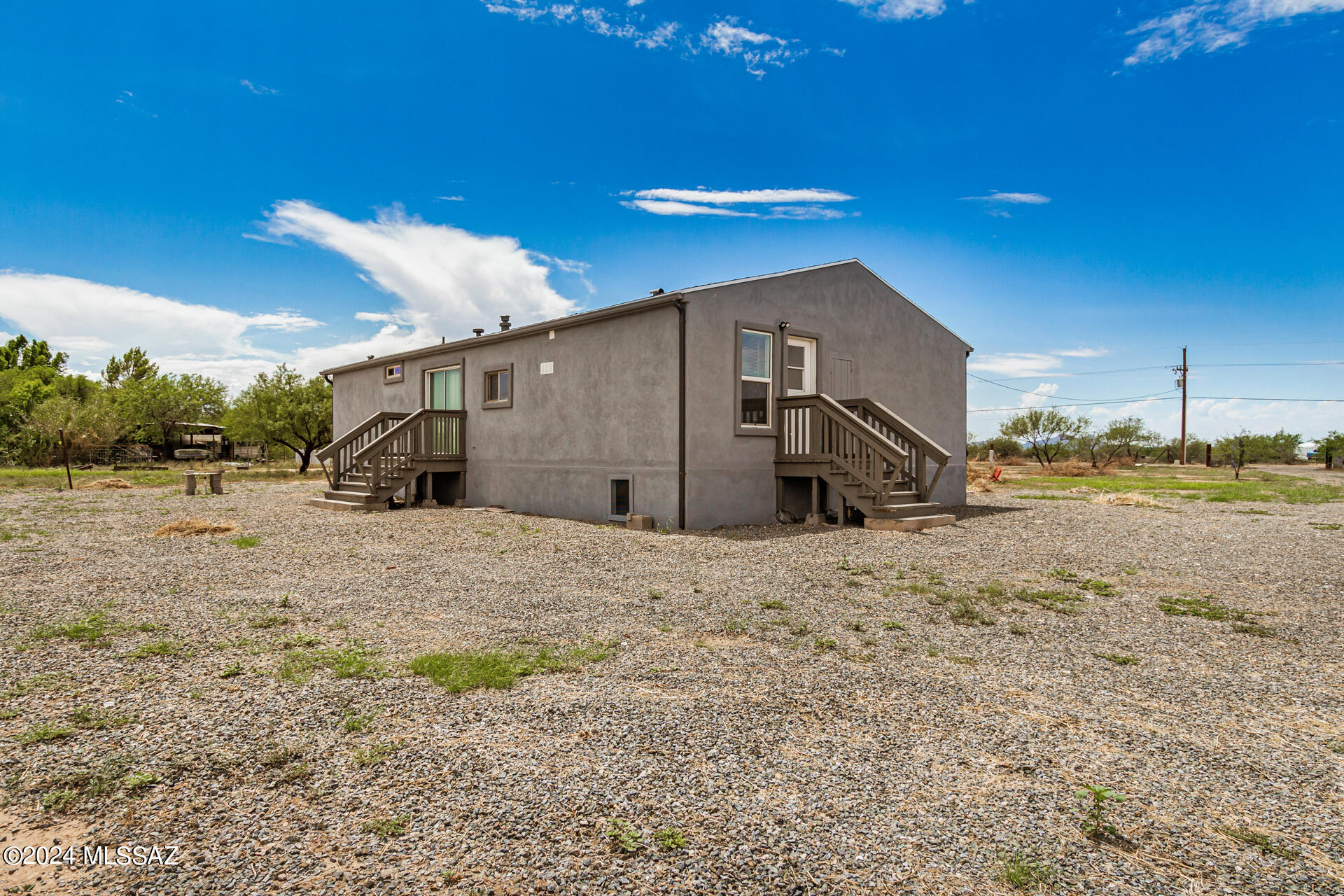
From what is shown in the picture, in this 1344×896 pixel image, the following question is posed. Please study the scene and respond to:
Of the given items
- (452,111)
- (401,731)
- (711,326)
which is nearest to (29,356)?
(452,111)

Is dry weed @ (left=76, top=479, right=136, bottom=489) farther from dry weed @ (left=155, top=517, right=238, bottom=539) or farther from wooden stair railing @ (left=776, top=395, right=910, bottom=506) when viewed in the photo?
wooden stair railing @ (left=776, top=395, right=910, bottom=506)

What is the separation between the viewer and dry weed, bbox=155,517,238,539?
9.31 m

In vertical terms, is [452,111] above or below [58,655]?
above

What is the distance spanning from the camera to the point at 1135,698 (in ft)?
11.8

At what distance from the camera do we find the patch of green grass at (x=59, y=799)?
2.37 meters

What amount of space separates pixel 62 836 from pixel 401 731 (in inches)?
44.7

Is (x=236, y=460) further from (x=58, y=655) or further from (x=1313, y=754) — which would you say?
(x=1313, y=754)

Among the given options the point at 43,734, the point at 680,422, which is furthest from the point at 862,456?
the point at 43,734

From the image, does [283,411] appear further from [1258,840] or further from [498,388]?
[1258,840]

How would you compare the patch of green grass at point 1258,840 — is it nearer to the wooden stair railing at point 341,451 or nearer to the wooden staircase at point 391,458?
the wooden staircase at point 391,458

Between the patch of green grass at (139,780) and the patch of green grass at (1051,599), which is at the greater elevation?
the patch of green grass at (1051,599)

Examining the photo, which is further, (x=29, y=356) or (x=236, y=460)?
(x=29, y=356)

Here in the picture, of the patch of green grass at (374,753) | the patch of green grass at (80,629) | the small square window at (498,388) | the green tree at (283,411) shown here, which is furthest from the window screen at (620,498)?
the green tree at (283,411)

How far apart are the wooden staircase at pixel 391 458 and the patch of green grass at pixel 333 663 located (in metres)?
9.20
